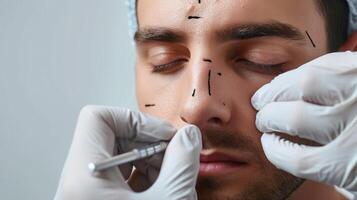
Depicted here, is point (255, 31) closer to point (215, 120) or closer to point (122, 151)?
point (215, 120)

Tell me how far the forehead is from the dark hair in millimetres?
33

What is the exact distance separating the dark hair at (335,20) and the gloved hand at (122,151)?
0.48 metres

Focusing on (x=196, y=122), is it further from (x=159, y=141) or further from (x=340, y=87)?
(x=340, y=87)

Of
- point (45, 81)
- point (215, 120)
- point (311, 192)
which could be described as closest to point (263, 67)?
point (215, 120)

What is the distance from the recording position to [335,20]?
44.9 inches

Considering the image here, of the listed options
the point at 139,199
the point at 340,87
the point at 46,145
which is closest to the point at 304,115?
the point at 340,87

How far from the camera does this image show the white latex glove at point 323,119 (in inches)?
31.0

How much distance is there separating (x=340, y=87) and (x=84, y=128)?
0.52 m

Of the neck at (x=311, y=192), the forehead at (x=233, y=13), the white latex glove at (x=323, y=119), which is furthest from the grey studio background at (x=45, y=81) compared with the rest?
the white latex glove at (x=323, y=119)

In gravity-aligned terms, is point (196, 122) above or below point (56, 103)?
above

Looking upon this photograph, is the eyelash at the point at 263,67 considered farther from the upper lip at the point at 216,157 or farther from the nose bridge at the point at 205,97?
the upper lip at the point at 216,157

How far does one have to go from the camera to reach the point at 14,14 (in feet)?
5.55

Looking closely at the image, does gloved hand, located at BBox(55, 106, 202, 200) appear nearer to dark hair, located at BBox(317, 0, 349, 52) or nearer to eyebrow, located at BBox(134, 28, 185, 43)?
eyebrow, located at BBox(134, 28, 185, 43)

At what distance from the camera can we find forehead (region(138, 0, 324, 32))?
39.1 inches
